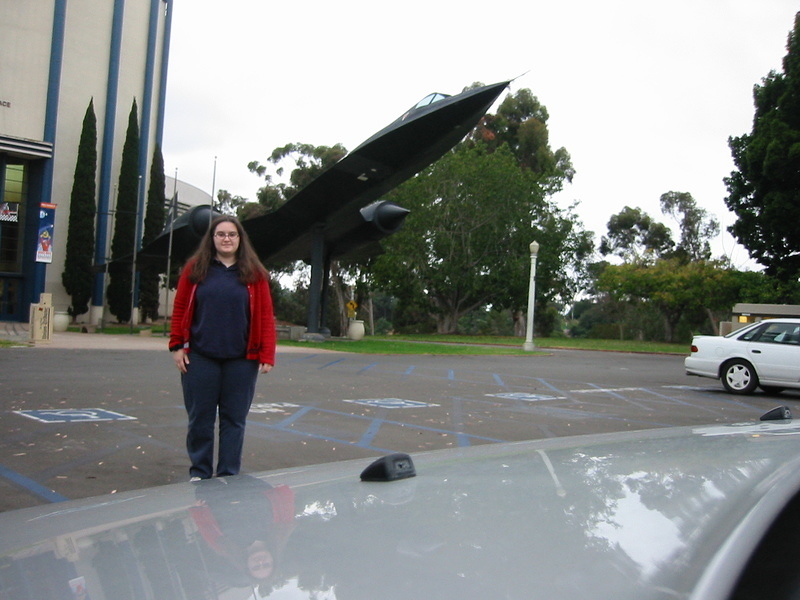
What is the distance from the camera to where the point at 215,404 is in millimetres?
4414

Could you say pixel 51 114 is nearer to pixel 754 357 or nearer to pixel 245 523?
pixel 754 357

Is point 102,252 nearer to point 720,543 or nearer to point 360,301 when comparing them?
point 360,301

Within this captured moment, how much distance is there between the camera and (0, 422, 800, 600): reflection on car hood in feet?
3.88

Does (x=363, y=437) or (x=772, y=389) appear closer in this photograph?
(x=363, y=437)

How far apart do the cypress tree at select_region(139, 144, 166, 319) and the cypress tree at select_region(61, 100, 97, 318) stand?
14.0ft

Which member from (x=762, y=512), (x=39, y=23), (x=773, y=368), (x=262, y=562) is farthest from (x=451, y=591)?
(x=39, y=23)

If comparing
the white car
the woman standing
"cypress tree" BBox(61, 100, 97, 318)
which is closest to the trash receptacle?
the white car

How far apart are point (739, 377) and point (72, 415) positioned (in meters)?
11.3

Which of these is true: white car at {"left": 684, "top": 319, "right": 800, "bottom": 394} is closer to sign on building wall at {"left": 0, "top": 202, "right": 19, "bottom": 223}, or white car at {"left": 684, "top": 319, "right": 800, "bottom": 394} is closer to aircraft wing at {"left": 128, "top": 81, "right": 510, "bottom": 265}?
aircraft wing at {"left": 128, "top": 81, "right": 510, "bottom": 265}

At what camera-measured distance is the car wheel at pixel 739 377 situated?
13.1m

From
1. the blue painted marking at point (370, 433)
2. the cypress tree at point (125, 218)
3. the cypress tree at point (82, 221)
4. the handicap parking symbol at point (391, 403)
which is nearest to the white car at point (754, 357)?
the handicap parking symbol at point (391, 403)

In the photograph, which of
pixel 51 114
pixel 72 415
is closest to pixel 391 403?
pixel 72 415

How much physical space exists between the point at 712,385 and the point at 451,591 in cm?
1591

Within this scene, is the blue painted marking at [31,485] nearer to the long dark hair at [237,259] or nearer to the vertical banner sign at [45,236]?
the long dark hair at [237,259]
